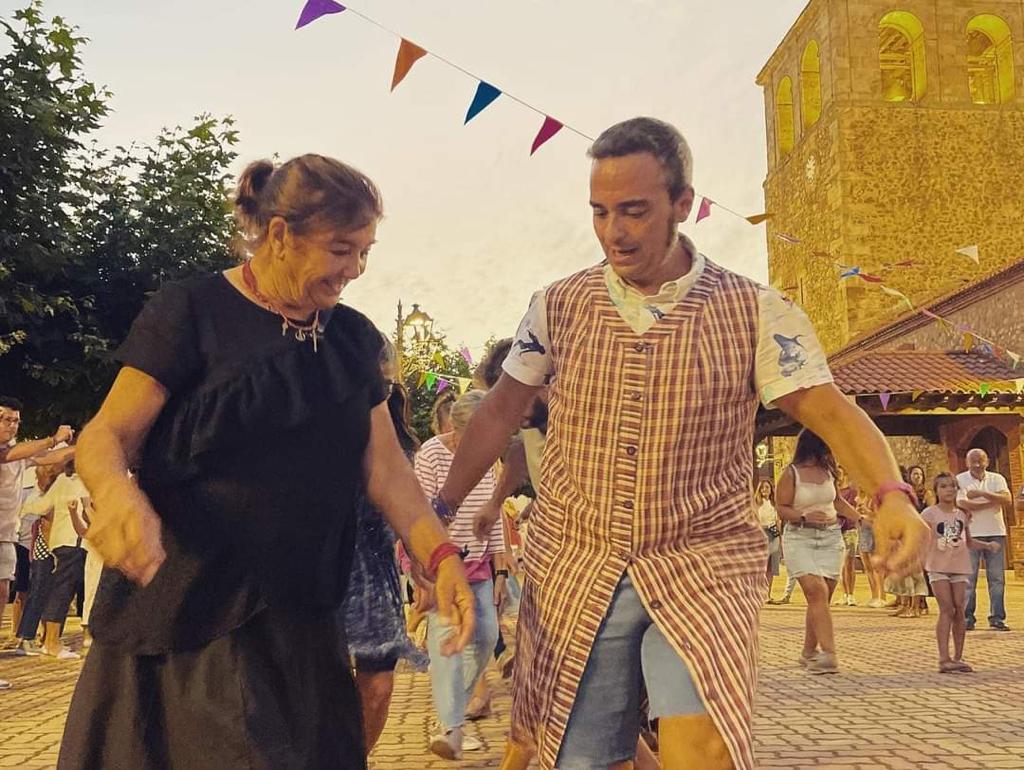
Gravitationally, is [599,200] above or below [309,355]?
above

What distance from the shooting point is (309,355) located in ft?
7.87

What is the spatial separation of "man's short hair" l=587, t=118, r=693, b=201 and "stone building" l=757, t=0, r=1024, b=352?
114ft

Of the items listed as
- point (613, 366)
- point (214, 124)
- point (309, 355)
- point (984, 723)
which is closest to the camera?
point (309, 355)

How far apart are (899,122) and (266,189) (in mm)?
37971

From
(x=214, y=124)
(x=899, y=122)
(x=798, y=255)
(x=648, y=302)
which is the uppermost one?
(x=899, y=122)

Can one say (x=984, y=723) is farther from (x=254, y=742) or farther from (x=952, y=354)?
(x=952, y=354)

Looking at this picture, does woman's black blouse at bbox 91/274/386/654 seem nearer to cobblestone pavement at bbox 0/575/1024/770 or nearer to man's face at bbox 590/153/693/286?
man's face at bbox 590/153/693/286

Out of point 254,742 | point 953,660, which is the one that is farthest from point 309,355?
point 953,660

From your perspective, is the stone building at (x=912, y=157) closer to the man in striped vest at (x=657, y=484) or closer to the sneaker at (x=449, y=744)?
the sneaker at (x=449, y=744)

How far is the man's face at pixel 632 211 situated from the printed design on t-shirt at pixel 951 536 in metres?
6.93

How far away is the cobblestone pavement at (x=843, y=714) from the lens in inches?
225

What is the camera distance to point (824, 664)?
8.80 m

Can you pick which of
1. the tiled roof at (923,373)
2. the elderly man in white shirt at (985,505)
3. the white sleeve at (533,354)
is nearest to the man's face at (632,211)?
the white sleeve at (533,354)

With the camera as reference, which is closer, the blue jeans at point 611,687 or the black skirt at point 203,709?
the black skirt at point 203,709
